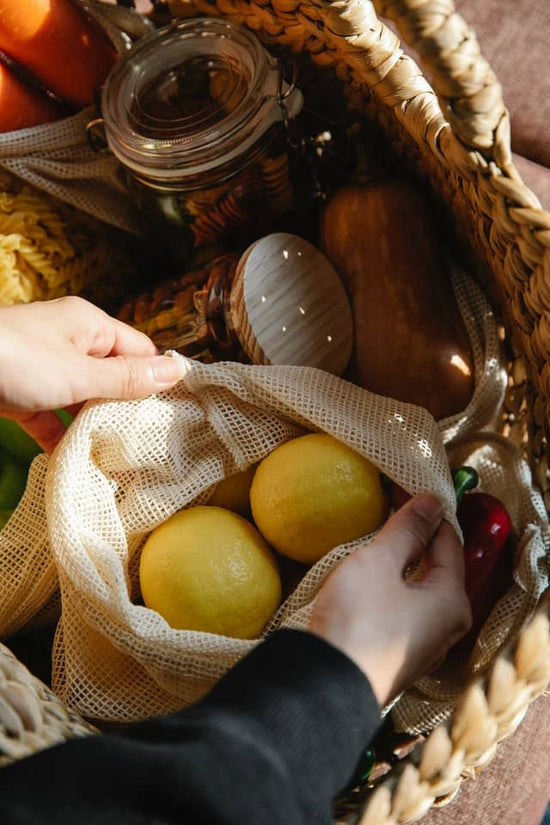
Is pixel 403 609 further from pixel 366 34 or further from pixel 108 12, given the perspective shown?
pixel 108 12

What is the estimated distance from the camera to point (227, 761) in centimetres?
30

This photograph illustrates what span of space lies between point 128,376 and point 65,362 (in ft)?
0.15

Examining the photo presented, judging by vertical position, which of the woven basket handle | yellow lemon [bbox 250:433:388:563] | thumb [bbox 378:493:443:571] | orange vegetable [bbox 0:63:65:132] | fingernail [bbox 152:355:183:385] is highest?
the woven basket handle

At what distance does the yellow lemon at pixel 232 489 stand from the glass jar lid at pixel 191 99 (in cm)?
27

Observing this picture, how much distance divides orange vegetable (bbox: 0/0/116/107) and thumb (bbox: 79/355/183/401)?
12.2 inches

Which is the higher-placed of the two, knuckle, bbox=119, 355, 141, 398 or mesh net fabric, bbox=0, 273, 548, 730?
knuckle, bbox=119, 355, 141, 398

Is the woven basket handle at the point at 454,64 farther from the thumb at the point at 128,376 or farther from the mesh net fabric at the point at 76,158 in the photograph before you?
the mesh net fabric at the point at 76,158

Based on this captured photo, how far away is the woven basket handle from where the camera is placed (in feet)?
1.28

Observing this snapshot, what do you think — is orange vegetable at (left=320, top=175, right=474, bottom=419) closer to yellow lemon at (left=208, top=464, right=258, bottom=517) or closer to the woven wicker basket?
the woven wicker basket

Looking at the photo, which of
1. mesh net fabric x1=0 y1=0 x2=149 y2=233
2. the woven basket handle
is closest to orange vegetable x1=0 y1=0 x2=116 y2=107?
mesh net fabric x1=0 y1=0 x2=149 y2=233

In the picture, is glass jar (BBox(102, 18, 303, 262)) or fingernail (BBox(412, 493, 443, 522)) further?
glass jar (BBox(102, 18, 303, 262))

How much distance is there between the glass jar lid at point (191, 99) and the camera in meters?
0.61

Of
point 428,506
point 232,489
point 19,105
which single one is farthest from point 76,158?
point 428,506

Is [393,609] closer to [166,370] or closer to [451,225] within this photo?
[166,370]
